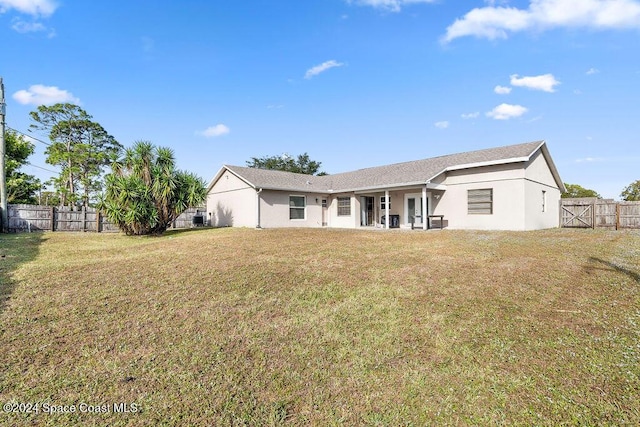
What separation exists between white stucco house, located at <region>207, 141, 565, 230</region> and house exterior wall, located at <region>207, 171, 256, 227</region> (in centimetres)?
6

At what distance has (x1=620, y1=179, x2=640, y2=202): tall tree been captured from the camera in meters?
30.8

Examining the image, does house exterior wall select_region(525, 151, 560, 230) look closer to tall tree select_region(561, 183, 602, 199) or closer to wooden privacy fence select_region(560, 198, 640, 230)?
wooden privacy fence select_region(560, 198, 640, 230)

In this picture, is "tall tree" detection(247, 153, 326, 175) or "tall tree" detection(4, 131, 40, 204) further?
"tall tree" detection(247, 153, 326, 175)

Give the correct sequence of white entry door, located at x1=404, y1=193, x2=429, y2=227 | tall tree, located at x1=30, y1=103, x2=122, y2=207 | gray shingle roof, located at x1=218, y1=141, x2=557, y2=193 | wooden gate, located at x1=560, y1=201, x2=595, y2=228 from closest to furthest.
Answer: gray shingle roof, located at x1=218, y1=141, x2=557, y2=193, wooden gate, located at x1=560, y1=201, x2=595, y2=228, white entry door, located at x1=404, y1=193, x2=429, y2=227, tall tree, located at x1=30, y1=103, x2=122, y2=207

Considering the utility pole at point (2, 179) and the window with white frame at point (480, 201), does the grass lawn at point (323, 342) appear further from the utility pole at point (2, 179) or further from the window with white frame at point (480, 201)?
the utility pole at point (2, 179)

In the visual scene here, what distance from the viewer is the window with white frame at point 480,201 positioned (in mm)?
15301

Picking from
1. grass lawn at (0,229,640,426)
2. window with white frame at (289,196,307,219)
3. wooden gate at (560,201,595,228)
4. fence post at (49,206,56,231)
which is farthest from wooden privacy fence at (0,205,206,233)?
wooden gate at (560,201,595,228)

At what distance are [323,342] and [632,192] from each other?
1644 inches

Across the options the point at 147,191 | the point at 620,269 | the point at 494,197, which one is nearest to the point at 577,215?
the point at 494,197

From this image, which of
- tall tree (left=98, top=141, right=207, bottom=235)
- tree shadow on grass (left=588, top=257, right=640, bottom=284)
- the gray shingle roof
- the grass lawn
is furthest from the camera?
the gray shingle roof

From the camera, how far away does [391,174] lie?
1925 cm

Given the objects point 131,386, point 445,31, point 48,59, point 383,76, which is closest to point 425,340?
point 131,386

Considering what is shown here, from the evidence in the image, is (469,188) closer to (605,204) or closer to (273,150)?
(605,204)

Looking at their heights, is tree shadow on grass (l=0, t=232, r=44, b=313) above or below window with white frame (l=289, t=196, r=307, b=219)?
below
